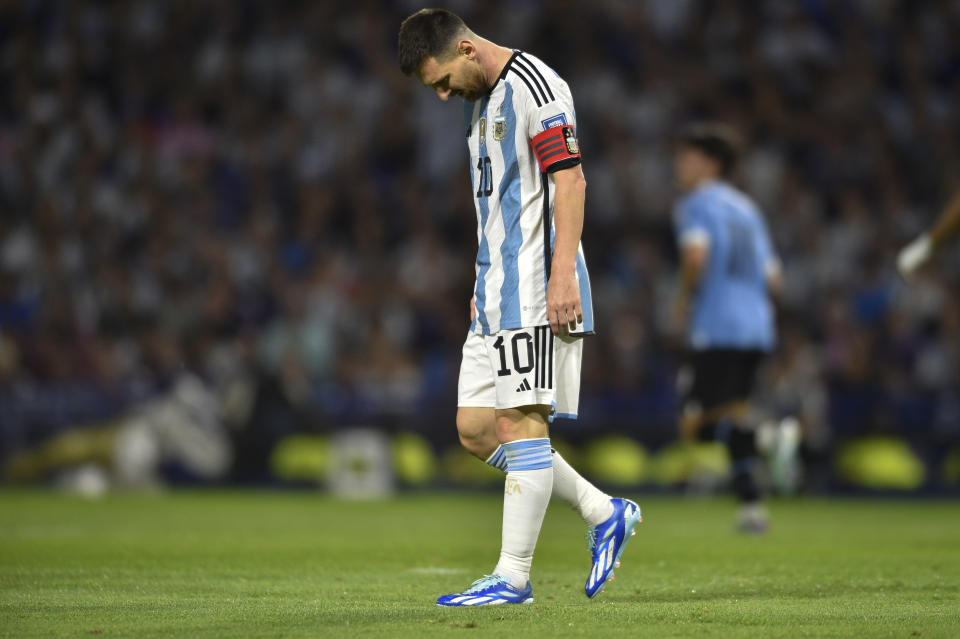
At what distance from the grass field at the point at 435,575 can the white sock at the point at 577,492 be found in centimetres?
32

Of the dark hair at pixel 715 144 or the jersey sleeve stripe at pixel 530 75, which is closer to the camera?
the jersey sleeve stripe at pixel 530 75

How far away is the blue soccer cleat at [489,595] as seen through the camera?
4.93m

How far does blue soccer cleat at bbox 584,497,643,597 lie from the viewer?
5.25 metres

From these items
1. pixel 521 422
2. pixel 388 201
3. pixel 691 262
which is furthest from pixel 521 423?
pixel 388 201

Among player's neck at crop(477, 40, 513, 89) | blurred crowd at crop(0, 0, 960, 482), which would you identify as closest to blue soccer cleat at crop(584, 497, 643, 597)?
player's neck at crop(477, 40, 513, 89)

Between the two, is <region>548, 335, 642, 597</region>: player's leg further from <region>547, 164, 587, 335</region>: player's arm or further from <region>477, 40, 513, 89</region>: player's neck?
<region>477, 40, 513, 89</region>: player's neck

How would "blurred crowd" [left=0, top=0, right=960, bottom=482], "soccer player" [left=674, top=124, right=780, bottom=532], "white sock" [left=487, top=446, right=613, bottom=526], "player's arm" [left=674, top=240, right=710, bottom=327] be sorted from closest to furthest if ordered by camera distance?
"white sock" [left=487, top=446, right=613, bottom=526], "player's arm" [left=674, top=240, right=710, bottom=327], "soccer player" [left=674, top=124, right=780, bottom=532], "blurred crowd" [left=0, top=0, right=960, bottom=482]

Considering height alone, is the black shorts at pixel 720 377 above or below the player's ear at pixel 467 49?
below

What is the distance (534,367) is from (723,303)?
4.32 meters

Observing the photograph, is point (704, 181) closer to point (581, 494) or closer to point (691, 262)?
point (691, 262)

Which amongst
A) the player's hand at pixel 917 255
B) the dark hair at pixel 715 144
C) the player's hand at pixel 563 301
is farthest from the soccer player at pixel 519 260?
the dark hair at pixel 715 144

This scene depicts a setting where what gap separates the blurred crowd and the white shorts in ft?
30.1

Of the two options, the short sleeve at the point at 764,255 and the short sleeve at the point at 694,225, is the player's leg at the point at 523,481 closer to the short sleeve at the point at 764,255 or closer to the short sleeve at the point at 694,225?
the short sleeve at the point at 694,225

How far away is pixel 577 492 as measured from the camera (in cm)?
541
